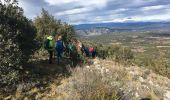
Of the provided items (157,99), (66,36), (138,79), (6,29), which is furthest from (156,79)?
(66,36)

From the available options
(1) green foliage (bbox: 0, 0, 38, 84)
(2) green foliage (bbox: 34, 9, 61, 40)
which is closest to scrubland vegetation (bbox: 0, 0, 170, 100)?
(1) green foliage (bbox: 0, 0, 38, 84)

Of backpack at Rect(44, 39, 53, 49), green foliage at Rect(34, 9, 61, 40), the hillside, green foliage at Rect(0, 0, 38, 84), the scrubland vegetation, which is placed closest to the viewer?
the hillside

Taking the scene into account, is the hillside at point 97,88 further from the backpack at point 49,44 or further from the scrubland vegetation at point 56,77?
the backpack at point 49,44

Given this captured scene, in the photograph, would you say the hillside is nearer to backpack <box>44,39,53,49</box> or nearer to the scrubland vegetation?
the scrubland vegetation

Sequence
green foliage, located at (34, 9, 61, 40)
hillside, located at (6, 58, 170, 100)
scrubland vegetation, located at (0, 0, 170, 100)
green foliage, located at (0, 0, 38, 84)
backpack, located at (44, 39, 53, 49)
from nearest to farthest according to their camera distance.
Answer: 1. hillside, located at (6, 58, 170, 100)
2. scrubland vegetation, located at (0, 0, 170, 100)
3. green foliage, located at (0, 0, 38, 84)
4. backpack, located at (44, 39, 53, 49)
5. green foliage, located at (34, 9, 61, 40)

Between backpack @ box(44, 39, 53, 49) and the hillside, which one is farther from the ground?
backpack @ box(44, 39, 53, 49)

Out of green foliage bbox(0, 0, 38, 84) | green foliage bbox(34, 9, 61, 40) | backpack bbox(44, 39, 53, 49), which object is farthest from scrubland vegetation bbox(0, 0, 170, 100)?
green foliage bbox(34, 9, 61, 40)

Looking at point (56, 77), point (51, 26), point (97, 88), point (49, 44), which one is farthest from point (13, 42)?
point (51, 26)

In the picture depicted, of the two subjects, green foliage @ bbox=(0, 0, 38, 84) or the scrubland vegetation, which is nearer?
the scrubland vegetation

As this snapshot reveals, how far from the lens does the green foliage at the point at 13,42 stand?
12250mm

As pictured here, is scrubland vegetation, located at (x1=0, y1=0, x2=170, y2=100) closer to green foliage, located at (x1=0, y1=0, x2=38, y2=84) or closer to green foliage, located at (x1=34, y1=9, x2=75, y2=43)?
green foliage, located at (x1=0, y1=0, x2=38, y2=84)

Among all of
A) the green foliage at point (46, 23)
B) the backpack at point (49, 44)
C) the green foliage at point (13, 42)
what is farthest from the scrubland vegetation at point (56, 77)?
the green foliage at point (46, 23)

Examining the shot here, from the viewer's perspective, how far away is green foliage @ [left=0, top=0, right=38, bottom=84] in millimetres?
12250

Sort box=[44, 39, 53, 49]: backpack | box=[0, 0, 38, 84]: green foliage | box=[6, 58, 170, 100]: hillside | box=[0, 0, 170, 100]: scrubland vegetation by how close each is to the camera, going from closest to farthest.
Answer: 1. box=[6, 58, 170, 100]: hillside
2. box=[0, 0, 170, 100]: scrubland vegetation
3. box=[0, 0, 38, 84]: green foliage
4. box=[44, 39, 53, 49]: backpack
